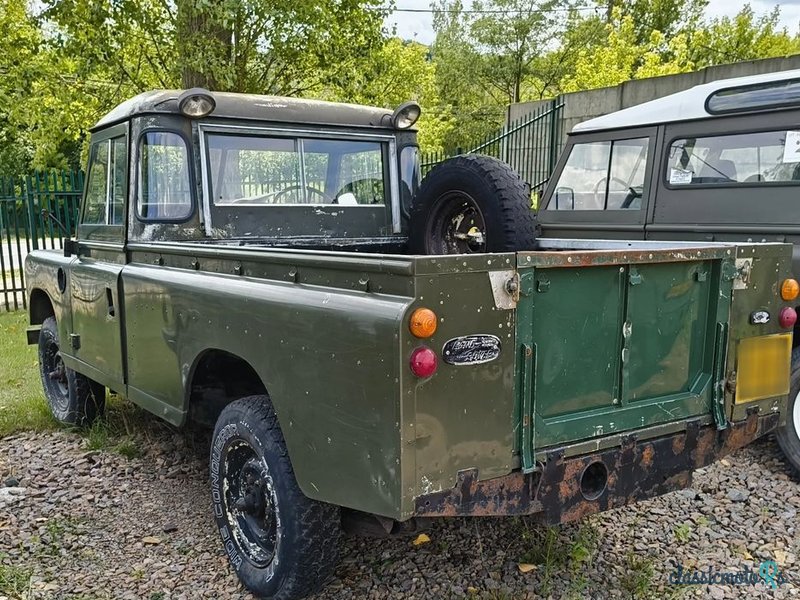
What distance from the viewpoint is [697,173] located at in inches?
200

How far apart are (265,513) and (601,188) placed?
3.97 metres

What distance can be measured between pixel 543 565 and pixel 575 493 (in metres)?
0.84

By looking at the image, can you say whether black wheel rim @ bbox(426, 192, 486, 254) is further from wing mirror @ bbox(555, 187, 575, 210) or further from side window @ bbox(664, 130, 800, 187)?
wing mirror @ bbox(555, 187, 575, 210)

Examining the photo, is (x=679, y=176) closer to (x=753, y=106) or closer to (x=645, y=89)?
(x=753, y=106)

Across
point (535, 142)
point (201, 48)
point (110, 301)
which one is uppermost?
point (201, 48)

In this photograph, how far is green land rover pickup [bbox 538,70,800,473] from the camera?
4.52 meters

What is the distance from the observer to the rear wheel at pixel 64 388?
5062 mm

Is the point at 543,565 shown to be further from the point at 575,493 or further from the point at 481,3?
the point at 481,3

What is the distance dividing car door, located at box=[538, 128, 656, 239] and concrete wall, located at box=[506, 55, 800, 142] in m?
4.09

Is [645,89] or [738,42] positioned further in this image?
[738,42]

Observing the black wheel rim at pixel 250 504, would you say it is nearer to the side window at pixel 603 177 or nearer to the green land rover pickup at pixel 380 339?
the green land rover pickup at pixel 380 339

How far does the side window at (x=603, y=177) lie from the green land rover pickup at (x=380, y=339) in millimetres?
1723

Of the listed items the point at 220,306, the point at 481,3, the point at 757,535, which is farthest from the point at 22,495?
the point at 481,3

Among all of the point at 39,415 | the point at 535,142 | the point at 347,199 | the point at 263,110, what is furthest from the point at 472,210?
the point at 535,142
